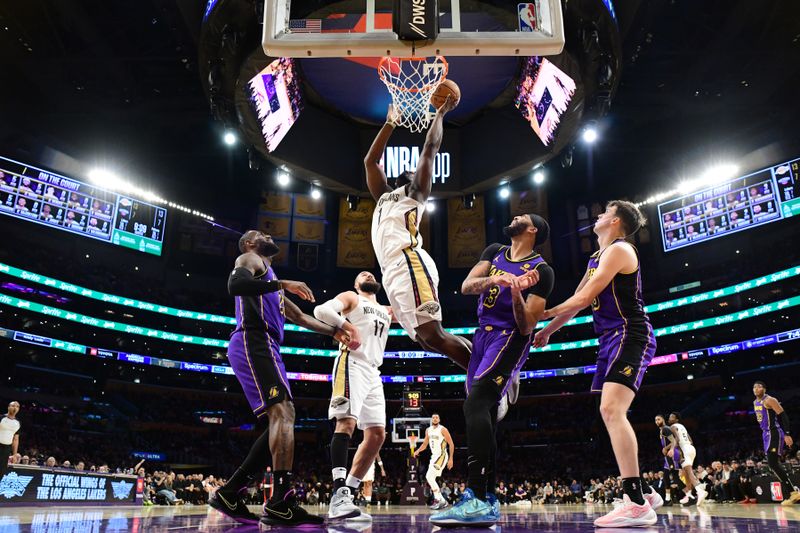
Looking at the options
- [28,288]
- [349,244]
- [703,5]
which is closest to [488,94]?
[703,5]

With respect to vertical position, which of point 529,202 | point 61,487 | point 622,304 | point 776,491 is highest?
point 529,202

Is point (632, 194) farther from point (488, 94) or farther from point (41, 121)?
point (41, 121)

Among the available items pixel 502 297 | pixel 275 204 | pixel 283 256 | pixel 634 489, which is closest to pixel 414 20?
pixel 502 297

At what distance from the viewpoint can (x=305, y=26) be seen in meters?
4.97

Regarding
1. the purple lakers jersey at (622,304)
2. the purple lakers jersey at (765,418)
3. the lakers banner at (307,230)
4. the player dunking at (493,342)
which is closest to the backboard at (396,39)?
the player dunking at (493,342)

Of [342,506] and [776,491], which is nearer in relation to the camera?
[342,506]

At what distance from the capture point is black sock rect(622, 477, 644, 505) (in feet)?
12.6

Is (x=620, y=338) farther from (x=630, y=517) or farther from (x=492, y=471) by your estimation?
(x=492, y=471)

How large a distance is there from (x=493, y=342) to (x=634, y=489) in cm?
133

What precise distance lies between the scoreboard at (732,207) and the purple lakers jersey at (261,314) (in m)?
25.7

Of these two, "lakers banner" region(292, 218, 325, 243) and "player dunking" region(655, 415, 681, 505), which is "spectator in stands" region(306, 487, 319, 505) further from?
"player dunking" region(655, 415, 681, 505)

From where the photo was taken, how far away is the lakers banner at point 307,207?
2894cm

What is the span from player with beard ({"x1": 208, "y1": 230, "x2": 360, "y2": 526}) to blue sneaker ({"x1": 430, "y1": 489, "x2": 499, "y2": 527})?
1078 millimetres

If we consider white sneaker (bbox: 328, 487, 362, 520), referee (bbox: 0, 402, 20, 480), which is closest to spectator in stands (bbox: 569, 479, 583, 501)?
referee (bbox: 0, 402, 20, 480)
